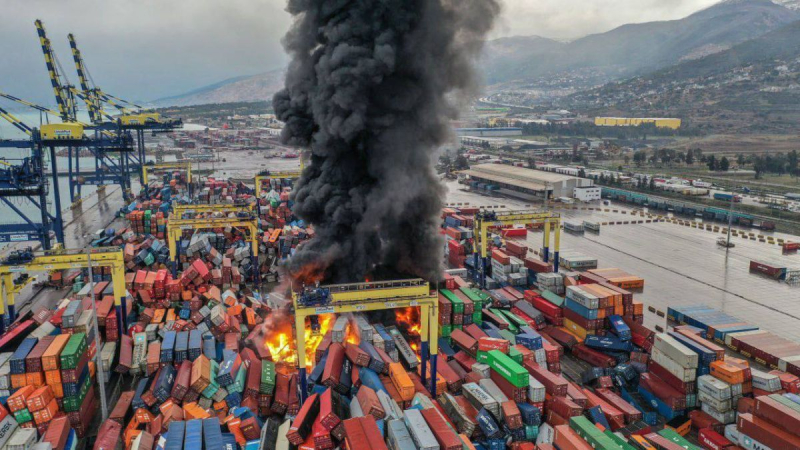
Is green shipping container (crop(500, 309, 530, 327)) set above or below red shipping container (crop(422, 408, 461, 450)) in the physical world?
below

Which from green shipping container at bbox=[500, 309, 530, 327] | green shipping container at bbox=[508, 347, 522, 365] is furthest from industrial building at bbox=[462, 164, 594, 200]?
green shipping container at bbox=[508, 347, 522, 365]

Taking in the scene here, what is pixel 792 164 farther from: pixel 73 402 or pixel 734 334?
pixel 73 402

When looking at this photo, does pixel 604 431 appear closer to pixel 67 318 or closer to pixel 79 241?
pixel 67 318

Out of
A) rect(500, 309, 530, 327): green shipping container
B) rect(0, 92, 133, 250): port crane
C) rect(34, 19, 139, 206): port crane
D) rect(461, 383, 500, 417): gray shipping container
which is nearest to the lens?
rect(461, 383, 500, 417): gray shipping container

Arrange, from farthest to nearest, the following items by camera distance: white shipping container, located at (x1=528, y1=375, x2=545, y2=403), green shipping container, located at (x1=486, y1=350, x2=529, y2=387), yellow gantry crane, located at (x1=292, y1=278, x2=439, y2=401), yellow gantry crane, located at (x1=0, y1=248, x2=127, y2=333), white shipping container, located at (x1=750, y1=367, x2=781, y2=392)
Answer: yellow gantry crane, located at (x1=0, y1=248, x2=127, y2=333) → yellow gantry crane, located at (x1=292, y1=278, x2=439, y2=401) → white shipping container, located at (x1=750, y1=367, x2=781, y2=392) → white shipping container, located at (x1=528, y1=375, x2=545, y2=403) → green shipping container, located at (x1=486, y1=350, x2=529, y2=387)

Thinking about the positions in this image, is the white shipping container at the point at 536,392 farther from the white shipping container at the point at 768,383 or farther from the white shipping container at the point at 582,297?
the white shipping container at the point at 768,383

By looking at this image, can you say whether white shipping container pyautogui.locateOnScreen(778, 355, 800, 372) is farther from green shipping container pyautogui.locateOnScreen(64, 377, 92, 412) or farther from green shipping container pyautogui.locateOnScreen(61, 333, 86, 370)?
green shipping container pyautogui.locateOnScreen(61, 333, 86, 370)

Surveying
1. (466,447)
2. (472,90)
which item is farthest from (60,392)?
(472,90)
